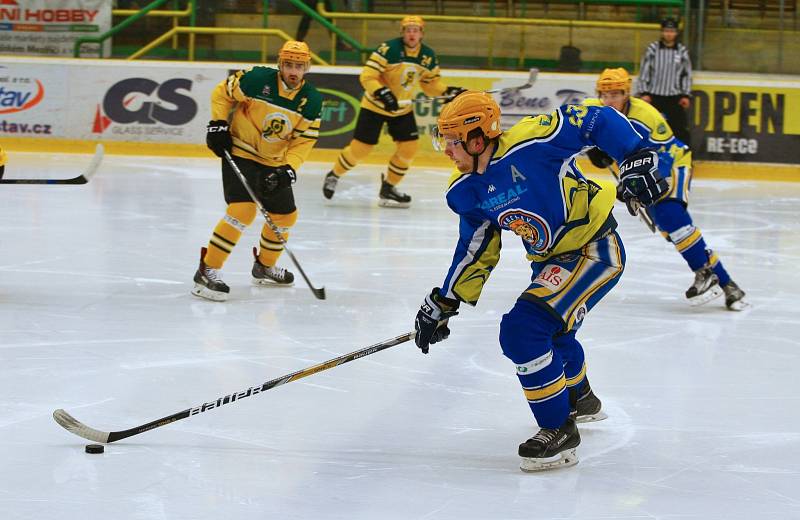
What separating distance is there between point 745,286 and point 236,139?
2600mm

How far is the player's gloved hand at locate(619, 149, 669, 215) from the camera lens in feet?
10.3

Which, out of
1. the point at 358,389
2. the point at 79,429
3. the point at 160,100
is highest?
the point at 160,100

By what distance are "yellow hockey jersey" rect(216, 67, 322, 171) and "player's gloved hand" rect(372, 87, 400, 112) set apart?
9.23ft

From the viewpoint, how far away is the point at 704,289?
5.30 meters

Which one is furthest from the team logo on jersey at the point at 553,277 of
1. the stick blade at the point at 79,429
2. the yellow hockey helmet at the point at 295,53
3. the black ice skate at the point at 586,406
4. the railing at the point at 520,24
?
the railing at the point at 520,24

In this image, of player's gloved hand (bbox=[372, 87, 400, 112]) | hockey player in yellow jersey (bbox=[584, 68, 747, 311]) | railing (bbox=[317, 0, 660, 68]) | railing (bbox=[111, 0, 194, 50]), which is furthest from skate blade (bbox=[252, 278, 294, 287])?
railing (bbox=[111, 0, 194, 50])

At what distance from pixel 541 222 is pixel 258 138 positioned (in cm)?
257

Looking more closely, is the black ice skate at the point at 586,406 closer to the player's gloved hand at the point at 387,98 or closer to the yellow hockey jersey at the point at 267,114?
the yellow hockey jersey at the point at 267,114

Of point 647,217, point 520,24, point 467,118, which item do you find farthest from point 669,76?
point 467,118

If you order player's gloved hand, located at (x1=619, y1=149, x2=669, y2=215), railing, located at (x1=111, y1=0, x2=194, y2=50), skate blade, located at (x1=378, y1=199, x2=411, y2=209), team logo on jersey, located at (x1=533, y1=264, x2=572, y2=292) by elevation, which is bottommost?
skate blade, located at (x1=378, y1=199, x2=411, y2=209)

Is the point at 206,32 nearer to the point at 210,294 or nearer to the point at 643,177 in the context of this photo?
the point at 210,294

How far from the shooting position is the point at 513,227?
3.15m

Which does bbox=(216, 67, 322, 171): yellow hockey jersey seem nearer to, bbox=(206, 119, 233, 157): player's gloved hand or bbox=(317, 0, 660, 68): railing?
bbox=(206, 119, 233, 157): player's gloved hand

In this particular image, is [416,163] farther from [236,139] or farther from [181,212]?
[236,139]
